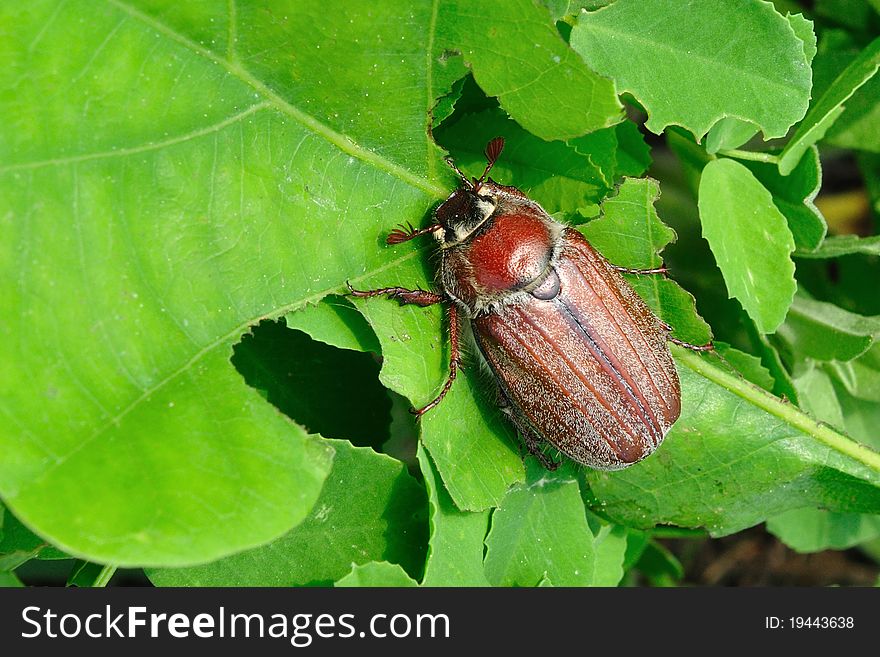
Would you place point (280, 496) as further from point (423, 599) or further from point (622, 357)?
point (622, 357)

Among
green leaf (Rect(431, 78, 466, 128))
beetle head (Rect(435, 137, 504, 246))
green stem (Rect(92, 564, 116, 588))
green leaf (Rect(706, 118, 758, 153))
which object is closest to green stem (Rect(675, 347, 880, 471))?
green leaf (Rect(706, 118, 758, 153))

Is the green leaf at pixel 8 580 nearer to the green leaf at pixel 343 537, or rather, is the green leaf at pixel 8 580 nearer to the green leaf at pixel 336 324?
the green leaf at pixel 343 537

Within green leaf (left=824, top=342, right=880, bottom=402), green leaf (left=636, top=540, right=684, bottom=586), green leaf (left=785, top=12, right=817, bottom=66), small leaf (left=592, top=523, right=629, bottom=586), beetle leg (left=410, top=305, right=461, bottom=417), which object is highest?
green leaf (left=785, top=12, right=817, bottom=66)

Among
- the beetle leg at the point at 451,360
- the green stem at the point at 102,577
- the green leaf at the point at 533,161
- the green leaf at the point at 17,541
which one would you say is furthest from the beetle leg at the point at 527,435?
the green leaf at the point at 17,541

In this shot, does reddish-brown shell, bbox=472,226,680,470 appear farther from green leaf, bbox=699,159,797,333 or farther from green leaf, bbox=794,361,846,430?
green leaf, bbox=794,361,846,430

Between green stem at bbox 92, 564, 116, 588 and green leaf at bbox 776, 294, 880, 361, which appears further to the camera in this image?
green leaf at bbox 776, 294, 880, 361

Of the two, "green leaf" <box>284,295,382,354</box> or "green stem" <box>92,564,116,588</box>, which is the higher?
"green leaf" <box>284,295,382,354</box>

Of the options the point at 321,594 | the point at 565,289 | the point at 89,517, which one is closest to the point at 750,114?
the point at 565,289
